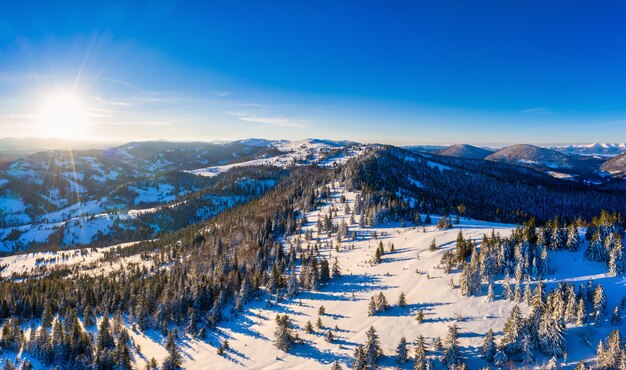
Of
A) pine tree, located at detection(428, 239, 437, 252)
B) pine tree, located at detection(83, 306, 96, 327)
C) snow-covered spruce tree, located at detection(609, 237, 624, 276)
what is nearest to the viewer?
snow-covered spruce tree, located at detection(609, 237, 624, 276)

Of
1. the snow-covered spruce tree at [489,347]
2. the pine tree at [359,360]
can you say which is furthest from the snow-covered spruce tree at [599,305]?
the pine tree at [359,360]

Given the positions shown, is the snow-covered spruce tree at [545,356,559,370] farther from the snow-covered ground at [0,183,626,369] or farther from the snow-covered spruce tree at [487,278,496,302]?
the snow-covered spruce tree at [487,278,496,302]

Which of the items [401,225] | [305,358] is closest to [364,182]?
[401,225]

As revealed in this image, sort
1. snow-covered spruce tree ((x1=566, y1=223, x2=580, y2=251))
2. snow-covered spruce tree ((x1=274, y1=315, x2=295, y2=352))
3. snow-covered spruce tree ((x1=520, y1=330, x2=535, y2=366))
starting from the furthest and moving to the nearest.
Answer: snow-covered spruce tree ((x1=566, y1=223, x2=580, y2=251)), snow-covered spruce tree ((x1=274, y1=315, x2=295, y2=352)), snow-covered spruce tree ((x1=520, y1=330, x2=535, y2=366))

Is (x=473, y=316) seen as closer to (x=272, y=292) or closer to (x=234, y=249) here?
(x=272, y=292)

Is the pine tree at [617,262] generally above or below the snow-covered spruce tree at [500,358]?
above

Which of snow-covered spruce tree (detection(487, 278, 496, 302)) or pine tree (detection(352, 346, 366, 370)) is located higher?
snow-covered spruce tree (detection(487, 278, 496, 302))

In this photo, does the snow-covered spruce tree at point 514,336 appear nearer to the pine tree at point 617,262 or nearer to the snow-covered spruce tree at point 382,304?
the snow-covered spruce tree at point 382,304

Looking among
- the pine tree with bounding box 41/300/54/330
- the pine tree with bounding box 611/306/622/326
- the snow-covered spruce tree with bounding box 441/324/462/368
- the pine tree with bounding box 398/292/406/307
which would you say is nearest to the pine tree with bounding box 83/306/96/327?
the pine tree with bounding box 41/300/54/330
